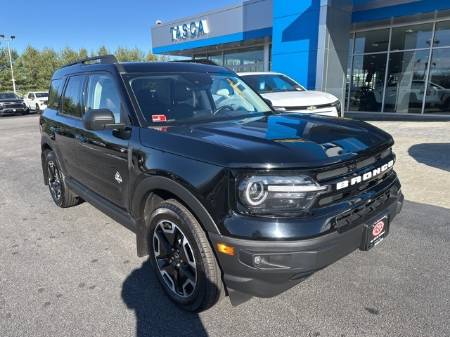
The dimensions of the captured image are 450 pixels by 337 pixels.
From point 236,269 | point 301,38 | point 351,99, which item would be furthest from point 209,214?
point 351,99

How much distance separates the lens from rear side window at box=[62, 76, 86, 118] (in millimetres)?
3972

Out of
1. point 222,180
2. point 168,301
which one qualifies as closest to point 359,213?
point 222,180

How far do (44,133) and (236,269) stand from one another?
4.13m

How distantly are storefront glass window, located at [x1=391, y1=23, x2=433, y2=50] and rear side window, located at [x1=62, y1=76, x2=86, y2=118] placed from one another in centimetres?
1349

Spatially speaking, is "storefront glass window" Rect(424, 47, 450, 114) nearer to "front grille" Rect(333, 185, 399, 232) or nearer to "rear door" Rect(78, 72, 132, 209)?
"front grille" Rect(333, 185, 399, 232)

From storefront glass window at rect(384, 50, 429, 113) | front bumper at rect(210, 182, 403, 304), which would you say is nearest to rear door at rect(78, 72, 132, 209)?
front bumper at rect(210, 182, 403, 304)

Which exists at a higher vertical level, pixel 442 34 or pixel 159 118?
pixel 442 34

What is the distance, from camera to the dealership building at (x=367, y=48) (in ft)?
41.6

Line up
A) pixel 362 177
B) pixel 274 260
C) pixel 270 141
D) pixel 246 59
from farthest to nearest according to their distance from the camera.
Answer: pixel 246 59 < pixel 362 177 < pixel 270 141 < pixel 274 260

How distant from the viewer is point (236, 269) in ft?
7.17

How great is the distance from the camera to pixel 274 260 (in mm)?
2078

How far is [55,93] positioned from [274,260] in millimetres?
4122

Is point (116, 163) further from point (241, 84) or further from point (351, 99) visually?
point (351, 99)

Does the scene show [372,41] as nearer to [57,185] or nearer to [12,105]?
[57,185]
